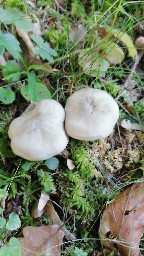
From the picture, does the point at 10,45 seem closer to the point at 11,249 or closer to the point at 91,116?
the point at 91,116

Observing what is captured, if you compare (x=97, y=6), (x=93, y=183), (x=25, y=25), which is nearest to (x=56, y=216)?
(x=93, y=183)

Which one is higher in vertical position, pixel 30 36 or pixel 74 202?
pixel 30 36

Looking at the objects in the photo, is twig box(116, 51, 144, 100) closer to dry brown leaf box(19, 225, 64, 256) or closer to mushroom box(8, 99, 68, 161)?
mushroom box(8, 99, 68, 161)

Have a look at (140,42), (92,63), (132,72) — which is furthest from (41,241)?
(140,42)

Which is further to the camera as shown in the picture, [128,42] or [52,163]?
[128,42]

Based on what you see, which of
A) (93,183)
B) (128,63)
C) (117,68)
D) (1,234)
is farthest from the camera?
(128,63)

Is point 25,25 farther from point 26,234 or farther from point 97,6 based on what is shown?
point 26,234

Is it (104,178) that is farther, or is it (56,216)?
(104,178)
